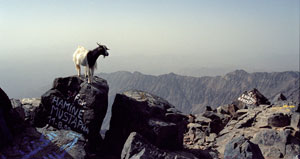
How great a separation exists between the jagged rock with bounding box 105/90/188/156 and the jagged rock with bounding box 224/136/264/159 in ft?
12.9

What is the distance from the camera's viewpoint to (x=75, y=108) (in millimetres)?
16234

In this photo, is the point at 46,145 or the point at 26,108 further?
the point at 26,108

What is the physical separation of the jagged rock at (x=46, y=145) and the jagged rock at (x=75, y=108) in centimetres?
57

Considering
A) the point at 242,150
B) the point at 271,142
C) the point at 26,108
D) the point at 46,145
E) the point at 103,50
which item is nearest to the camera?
the point at 242,150

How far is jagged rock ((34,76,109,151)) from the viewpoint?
16031mm

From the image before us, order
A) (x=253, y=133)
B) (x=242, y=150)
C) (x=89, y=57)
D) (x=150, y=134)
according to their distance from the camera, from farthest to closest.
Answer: (x=253, y=133) < (x=150, y=134) < (x=89, y=57) < (x=242, y=150)

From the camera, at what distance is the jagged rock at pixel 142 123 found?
17.0 metres

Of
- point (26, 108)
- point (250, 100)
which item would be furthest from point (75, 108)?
point (250, 100)

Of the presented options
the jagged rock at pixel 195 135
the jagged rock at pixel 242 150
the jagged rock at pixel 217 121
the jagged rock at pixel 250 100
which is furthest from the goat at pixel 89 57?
the jagged rock at pixel 250 100

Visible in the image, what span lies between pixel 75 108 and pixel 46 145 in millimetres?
2667

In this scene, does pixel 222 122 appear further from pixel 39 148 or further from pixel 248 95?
pixel 39 148

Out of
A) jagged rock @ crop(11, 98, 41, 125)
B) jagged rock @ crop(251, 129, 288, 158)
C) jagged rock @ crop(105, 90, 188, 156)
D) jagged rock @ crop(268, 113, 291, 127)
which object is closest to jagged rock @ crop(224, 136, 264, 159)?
jagged rock @ crop(105, 90, 188, 156)

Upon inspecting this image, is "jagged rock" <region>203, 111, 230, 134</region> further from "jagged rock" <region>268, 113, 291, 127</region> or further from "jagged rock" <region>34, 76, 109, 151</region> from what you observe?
"jagged rock" <region>34, 76, 109, 151</region>

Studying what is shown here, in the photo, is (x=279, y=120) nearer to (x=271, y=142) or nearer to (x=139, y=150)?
(x=271, y=142)
